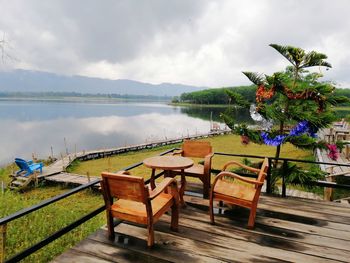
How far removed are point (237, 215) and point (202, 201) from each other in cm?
71

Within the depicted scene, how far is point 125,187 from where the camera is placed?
2.62 metres

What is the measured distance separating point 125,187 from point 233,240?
1.48m

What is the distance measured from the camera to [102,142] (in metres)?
34.3

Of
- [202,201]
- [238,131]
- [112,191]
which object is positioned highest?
[238,131]

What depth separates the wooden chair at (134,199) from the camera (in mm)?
2543


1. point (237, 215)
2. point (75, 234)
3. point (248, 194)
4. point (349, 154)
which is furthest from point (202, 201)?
point (349, 154)

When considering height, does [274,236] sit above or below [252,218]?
below

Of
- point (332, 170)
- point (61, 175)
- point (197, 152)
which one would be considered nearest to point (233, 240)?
point (197, 152)

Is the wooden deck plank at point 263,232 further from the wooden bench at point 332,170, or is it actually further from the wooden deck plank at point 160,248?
the wooden bench at point 332,170

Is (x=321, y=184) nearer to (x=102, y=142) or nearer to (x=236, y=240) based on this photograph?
(x=236, y=240)

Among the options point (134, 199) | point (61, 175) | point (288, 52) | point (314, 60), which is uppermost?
point (288, 52)

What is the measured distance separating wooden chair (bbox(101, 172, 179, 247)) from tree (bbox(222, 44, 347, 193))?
2.60 meters

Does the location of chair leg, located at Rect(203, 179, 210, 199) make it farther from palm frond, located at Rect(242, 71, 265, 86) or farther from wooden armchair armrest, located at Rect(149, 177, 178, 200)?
palm frond, located at Rect(242, 71, 265, 86)

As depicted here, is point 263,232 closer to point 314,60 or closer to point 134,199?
point 134,199
